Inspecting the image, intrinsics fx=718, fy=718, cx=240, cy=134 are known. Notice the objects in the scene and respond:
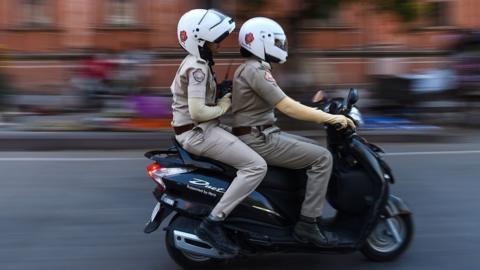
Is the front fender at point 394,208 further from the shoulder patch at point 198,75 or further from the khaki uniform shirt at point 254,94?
the shoulder patch at point 198,75

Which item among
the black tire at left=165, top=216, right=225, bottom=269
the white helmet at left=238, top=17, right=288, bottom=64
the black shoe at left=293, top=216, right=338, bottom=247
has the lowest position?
the black tire at left=165, top=216, right=225, bottom=269

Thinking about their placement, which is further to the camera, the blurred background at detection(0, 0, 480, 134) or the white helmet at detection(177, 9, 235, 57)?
the blurred background at detection(0, 0, 480, 134)

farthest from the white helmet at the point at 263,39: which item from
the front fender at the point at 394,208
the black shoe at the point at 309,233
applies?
the front fender at the point at 394,208

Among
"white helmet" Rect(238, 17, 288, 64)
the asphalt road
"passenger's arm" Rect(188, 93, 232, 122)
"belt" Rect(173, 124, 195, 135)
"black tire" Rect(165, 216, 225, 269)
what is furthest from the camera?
the asphalt road

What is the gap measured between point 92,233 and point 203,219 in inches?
56.8

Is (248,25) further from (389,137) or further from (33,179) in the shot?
(389,137)

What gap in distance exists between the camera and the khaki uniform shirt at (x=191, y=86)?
442 centimetres

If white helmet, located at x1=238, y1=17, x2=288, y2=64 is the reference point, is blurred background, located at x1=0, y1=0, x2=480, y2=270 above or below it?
below

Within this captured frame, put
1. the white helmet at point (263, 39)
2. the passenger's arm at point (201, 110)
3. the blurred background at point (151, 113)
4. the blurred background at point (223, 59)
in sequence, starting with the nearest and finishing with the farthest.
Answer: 1. the passenger's arm at point (201, 110)
2. the white helmet at point (263, 39)
3. the blurred background at point (151, 113)
4. the blurred background at point (223, 59)

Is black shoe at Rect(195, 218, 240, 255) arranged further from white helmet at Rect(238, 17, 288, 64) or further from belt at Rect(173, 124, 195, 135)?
white helmet at Rect(238, 17, 288, 64)

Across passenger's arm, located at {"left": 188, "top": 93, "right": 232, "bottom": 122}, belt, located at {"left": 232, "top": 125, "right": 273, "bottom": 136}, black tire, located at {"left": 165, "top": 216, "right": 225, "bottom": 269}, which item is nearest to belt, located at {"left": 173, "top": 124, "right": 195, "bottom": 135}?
passenger's arm, located at {"left": 188, "top": 93, "right": 232, "bottom": 122}

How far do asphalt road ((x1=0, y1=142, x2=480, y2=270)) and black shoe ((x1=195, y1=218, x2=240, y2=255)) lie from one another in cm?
41

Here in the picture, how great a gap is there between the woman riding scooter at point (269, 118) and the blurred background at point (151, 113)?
1.62ft

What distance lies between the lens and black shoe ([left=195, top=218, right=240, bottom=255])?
4.50 m
